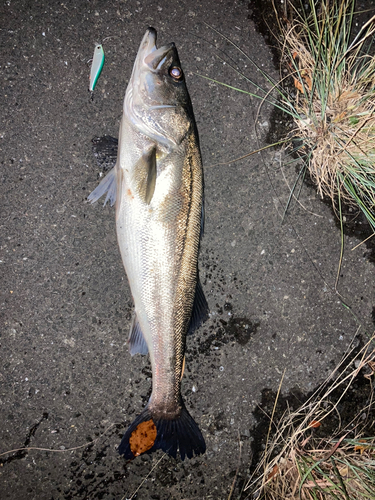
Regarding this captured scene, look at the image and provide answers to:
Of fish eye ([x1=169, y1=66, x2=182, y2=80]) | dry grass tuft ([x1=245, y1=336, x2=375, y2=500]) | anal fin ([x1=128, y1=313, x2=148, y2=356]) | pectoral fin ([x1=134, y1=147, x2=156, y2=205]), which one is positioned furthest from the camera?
dry grass tuft ([x1=245, y1=336, x2=375, y2=500])

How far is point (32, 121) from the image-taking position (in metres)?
2.70

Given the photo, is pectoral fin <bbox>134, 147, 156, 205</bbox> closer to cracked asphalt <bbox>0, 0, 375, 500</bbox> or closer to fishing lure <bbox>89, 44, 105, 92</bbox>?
cracked asphalt <bbox>0, 0, 375, 500</bbox>

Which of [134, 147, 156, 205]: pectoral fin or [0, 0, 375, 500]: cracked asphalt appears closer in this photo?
[134, 147, 156, 205]: pectoral fin

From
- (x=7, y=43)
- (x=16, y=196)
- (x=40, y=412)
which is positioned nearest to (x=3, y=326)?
(x=40, y=412)

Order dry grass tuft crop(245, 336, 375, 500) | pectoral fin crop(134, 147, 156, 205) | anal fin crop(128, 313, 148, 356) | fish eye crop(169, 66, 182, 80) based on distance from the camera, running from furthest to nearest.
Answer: dry grass tuft crop(245, 336, 375, 500) → anal fin crop(128, 313, 148, 356) → fish eye crop(169, 66, 182, 80) → pectoral fin crop(134, 147, 156, 205)

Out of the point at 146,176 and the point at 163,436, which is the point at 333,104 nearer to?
the point at 146,176

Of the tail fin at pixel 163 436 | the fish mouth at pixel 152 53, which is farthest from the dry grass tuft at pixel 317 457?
the fish mouth at pixel 152 53

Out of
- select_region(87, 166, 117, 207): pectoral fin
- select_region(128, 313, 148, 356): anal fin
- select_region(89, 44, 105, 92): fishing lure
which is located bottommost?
select_region(128, 313, 148, 356): anal fin

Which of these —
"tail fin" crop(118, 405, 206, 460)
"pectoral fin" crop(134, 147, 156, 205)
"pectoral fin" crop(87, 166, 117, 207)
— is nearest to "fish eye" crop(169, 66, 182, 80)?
"pectoral fin" crop(134, 147, 156, 205)

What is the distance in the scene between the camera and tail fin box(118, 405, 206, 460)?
2459 millimetres

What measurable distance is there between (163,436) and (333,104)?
3177mm

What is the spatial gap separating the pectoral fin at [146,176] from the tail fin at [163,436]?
5.40ft

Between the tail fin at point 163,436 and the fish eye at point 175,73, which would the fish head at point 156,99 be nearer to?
the fish eye at point 175,73

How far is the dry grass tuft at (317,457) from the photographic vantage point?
267 centimetres
